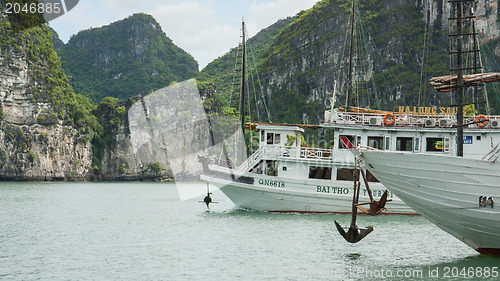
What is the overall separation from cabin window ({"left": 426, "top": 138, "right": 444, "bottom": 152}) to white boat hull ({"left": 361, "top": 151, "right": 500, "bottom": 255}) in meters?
12.0

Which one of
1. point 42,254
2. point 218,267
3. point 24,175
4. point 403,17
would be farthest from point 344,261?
point 403,17

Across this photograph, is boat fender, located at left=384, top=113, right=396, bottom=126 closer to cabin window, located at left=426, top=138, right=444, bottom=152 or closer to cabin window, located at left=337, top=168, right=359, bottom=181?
cabin window, located at left=426, top=138, right=444, bottom=152

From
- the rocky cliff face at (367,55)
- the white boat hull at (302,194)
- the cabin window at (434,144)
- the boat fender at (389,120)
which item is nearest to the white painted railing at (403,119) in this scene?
the boat fender at (389,120)

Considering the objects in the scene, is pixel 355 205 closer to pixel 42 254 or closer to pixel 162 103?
pixel 42 254

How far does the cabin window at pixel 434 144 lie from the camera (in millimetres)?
26312

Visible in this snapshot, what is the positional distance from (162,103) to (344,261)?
8028cm

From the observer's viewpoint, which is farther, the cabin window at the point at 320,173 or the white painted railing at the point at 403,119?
the cabin window at the point at 320,173

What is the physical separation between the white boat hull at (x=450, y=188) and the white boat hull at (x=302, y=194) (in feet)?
36.8

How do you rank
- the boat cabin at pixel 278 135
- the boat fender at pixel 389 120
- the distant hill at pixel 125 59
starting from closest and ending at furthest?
1. the boat fender at pixel 389 120
2. the boat cabin at pixel 278 135
3. the distant hill at pixel 125 59

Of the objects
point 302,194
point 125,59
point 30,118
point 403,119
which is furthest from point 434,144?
point 125,59

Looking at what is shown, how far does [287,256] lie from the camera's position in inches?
639

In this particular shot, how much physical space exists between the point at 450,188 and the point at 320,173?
13205 mm

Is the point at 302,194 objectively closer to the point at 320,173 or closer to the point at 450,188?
the point at 320,173

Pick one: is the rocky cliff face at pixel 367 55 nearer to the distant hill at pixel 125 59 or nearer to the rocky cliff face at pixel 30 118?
the rocky cliff face at pixel 30 118
